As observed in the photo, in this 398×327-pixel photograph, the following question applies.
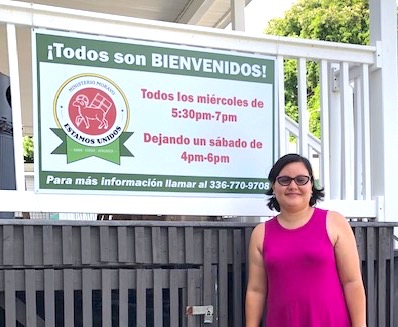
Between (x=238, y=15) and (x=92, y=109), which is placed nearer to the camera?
(x=92, y=109)

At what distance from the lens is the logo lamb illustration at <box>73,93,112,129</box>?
275 cm

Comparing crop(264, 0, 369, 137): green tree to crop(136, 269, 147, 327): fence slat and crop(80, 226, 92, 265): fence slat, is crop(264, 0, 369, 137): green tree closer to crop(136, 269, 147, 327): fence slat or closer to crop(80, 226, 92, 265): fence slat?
crop(136, 269, 147, 327): fence slat

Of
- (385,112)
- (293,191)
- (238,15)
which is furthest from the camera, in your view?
(238,15)

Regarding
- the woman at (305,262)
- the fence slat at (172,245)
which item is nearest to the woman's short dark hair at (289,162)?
the woman at (305,262)

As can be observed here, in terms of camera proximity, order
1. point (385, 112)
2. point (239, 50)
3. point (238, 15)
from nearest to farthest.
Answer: point (239, 50), point (385, 112), point (238, 15)

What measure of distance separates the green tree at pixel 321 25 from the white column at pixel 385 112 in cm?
1311

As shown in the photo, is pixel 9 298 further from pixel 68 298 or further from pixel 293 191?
pixel 293 191

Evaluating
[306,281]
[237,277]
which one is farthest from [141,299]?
[306,281]

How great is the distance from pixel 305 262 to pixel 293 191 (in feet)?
1.13

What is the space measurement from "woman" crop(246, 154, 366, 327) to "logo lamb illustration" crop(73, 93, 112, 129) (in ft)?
3.15

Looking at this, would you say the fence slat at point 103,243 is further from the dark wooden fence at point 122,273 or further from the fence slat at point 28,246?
the fence slat at point 28,246

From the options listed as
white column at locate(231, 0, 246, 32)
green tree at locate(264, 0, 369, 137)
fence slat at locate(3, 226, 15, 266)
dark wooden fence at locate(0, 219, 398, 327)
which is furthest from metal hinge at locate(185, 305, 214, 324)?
green tree at locate(264, 0, 369, 137)

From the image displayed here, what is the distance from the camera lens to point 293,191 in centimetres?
252

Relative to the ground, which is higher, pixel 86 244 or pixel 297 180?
pixel 297 180
